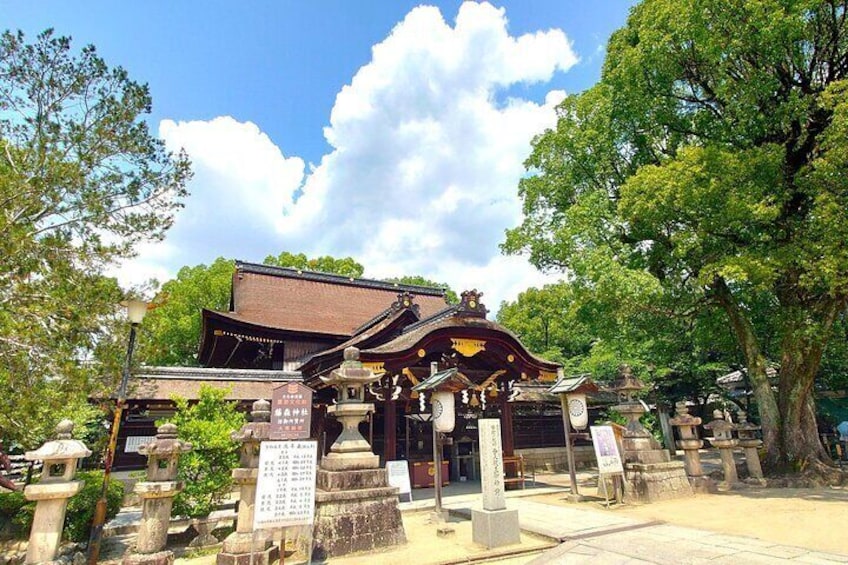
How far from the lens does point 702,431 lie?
24.1 m

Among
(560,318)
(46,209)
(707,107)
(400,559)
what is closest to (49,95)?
(46,209)

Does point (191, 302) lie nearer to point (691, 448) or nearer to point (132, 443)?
point (132, 443)

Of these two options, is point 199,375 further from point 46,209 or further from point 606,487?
point 606,487

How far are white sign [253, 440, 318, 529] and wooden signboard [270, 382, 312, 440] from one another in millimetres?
3427

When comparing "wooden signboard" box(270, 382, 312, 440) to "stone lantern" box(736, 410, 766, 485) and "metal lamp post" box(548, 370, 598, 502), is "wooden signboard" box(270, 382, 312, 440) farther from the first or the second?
"stone lantern" box(736, 410, 766, 485)

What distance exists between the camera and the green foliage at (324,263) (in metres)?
32.4

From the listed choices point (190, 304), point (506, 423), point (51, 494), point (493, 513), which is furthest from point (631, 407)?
point (190, 304)

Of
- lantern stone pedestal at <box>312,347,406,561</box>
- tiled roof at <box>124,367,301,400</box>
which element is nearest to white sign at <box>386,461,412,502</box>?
lantern stone pedestal at <box>312,347,406,561</box>

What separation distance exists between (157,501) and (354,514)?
106 inches

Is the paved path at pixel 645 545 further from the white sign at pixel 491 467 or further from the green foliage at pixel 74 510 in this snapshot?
the green foliage at pixel 74 510

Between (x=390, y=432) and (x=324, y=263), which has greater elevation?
(x=324, y=263)

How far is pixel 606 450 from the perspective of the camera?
9.45 m

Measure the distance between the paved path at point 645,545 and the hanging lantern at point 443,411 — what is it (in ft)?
6.97

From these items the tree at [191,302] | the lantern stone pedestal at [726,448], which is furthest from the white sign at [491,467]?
the tree at [191,302]
